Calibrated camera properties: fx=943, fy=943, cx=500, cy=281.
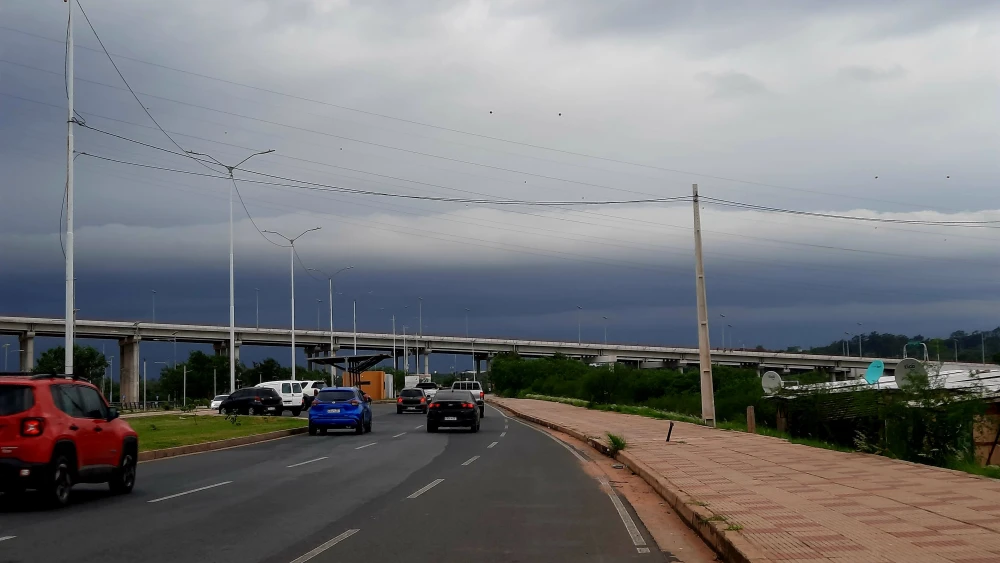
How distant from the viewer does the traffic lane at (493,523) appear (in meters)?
9.95

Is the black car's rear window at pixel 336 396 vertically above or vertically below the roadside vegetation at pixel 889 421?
above

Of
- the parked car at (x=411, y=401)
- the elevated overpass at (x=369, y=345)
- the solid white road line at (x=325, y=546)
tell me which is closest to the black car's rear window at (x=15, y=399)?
the solid white road line at (x=325, y=546)

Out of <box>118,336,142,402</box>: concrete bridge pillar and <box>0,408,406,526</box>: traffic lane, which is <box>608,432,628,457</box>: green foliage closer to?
<box>0,408,406,526</box>: traffic lane

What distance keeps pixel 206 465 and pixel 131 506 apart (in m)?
7.84

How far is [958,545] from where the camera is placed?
8727 millimetres

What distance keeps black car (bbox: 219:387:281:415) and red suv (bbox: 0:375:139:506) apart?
3462 cm

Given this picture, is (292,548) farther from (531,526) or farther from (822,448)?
(822,448)

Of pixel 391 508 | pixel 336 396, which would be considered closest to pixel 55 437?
pixel 391 508

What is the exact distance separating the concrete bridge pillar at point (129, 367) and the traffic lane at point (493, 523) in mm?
88466

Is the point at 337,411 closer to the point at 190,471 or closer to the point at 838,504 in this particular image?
the point at 190,471

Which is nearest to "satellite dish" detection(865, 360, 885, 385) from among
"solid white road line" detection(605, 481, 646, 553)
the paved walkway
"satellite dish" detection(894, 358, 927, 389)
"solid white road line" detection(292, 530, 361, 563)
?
the paved walkway

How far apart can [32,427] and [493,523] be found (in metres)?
6.63

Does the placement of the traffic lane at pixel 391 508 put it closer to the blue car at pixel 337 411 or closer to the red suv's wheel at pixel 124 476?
the red suv's wheel at pixel 124 476

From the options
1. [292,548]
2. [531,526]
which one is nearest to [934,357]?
[531,526]
